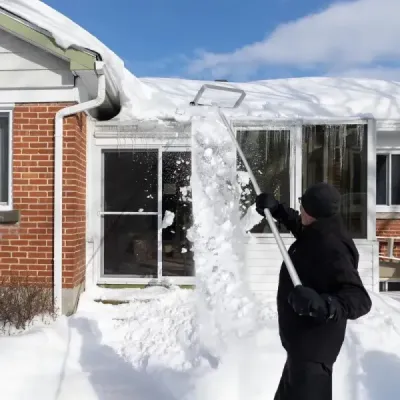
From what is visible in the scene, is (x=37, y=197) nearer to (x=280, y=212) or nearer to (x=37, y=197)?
(x=37, y=197)

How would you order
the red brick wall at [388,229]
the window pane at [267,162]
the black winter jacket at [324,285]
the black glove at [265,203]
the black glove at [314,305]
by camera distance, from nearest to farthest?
the black glove at [314,305], the black winter jacket at [324,285], the black glove at [265,203], the window pane at [267,162], the red brick wall at [388,229]

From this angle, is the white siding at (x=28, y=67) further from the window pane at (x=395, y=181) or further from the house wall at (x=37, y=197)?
the window pane at (x=395, y=181)

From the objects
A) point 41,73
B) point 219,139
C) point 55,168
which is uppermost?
point 41,73

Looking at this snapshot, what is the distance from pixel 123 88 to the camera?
6.27 meters

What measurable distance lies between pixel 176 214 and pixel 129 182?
2.66ft

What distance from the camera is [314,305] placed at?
2014 mm

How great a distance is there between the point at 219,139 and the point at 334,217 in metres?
4.01

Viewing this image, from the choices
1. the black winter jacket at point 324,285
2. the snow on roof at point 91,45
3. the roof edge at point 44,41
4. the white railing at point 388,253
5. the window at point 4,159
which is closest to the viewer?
the black winter jacket at point 324,285

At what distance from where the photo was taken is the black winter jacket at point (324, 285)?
222 centimetres

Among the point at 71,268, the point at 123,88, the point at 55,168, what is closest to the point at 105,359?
the point at 71,268

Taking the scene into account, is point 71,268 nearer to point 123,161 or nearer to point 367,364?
point 123,161

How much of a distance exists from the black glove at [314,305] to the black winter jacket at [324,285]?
0.33ft

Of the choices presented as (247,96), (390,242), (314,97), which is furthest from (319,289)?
(390,242)

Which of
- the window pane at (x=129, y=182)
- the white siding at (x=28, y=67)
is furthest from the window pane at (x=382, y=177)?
the white siding at (x=28, y=67)
